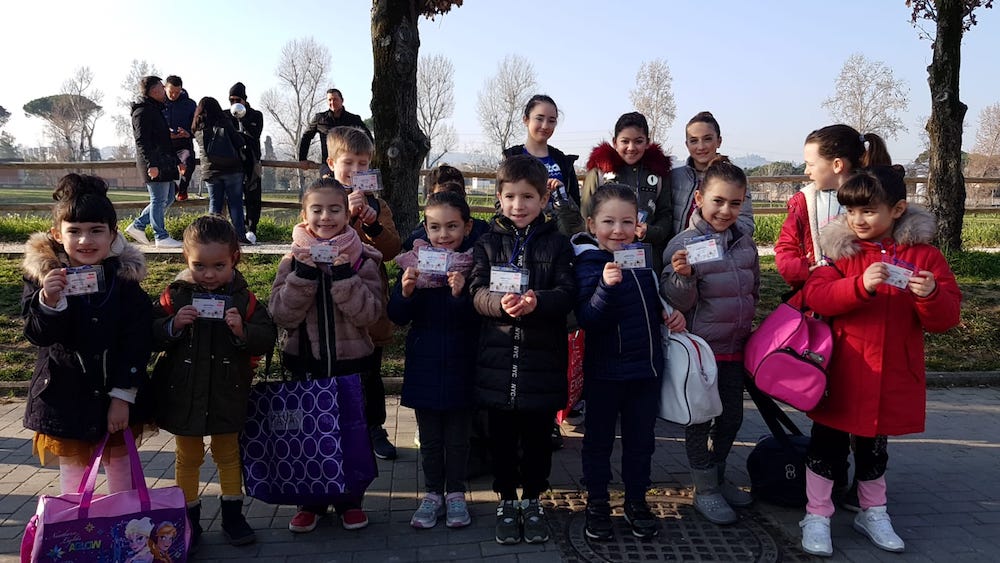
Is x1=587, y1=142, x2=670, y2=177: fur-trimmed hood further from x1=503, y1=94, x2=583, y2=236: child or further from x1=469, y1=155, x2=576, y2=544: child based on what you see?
x1=469, y1=155, x2=576, y2=544: child

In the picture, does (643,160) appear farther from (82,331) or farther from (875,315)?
(82,331)

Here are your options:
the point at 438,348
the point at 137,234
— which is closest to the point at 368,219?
the point at 438,348

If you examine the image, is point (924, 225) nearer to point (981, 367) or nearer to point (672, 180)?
point (672, 180)

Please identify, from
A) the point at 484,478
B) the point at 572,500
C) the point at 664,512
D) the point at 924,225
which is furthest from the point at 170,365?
the point at 924,225

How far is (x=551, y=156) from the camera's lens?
→ 15.2ft

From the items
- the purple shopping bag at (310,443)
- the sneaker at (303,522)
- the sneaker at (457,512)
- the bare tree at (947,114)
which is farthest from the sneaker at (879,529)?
the bare tree at (947,114)

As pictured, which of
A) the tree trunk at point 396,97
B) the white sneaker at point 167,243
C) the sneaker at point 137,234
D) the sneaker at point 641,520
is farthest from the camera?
the sneaker at point 137,234

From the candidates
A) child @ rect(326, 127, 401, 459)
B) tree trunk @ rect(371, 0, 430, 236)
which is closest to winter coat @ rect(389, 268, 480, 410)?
child @ rect(326, 127, 401, 459)

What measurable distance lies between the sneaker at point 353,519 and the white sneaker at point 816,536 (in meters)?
2.25

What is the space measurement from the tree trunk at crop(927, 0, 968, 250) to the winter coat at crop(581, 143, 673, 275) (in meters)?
7.22

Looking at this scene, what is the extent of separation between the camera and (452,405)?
3312mm

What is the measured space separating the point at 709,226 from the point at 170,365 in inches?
110

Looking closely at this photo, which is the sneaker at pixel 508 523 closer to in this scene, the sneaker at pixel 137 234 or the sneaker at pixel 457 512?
the sneaker at pixel 457 512

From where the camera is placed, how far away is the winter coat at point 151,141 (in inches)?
349
